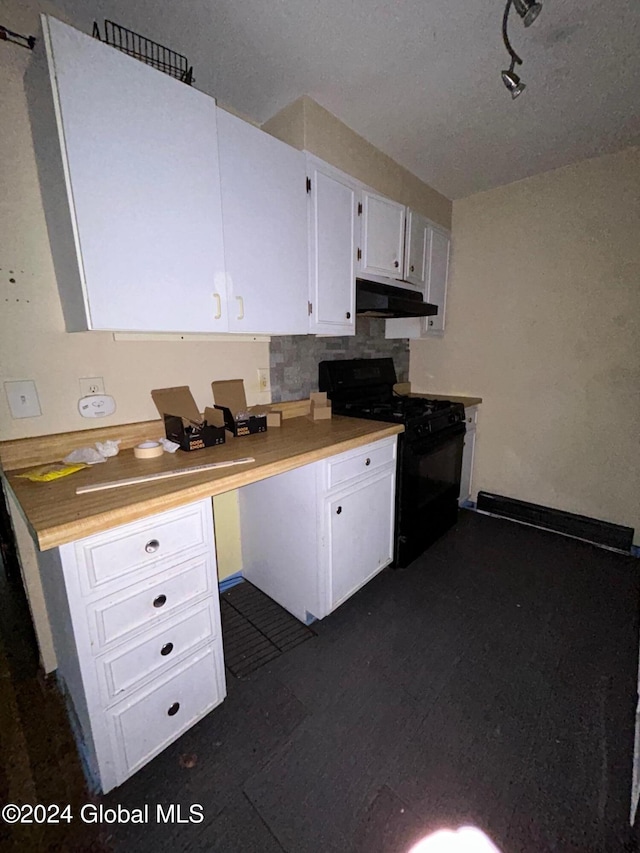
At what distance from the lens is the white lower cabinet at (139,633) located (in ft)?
2.90

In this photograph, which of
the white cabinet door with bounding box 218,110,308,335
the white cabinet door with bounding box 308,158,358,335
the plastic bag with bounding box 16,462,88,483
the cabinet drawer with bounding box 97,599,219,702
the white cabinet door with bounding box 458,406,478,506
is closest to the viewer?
the cabinet drawer with bounding box 97,599,219,702

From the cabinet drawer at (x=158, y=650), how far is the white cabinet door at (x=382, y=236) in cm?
192

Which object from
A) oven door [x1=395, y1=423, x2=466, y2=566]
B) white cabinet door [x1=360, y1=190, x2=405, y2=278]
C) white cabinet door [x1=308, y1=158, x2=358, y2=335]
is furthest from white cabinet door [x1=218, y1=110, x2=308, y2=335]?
oven door [x1=395, y1=423, x2=466, y2=566]

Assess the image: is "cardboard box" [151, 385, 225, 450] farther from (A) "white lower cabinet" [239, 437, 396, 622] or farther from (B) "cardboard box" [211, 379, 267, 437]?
(A) "white lower cabinet" [239, 437, 396, 622]

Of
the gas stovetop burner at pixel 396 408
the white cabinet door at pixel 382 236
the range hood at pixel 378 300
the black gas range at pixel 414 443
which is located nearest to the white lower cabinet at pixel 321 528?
the black gas range at pixel 414 443

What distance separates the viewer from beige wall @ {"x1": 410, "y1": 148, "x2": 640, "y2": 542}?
2.14 m

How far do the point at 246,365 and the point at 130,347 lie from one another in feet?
1.92

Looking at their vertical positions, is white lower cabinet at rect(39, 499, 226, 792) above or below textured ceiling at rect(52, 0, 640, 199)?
below

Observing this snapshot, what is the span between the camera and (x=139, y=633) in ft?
3.23

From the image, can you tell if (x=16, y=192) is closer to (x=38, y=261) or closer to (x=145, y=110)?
(x=38, y=261)

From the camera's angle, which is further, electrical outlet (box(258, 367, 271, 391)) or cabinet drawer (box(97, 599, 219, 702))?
electrical outlet (box(258, 367, 271, 391))

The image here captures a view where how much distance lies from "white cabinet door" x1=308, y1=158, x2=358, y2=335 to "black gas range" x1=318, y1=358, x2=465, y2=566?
19.3 inches

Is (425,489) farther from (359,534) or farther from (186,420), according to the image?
(186,420)

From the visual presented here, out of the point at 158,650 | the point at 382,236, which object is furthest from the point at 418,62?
the point at 158,650
